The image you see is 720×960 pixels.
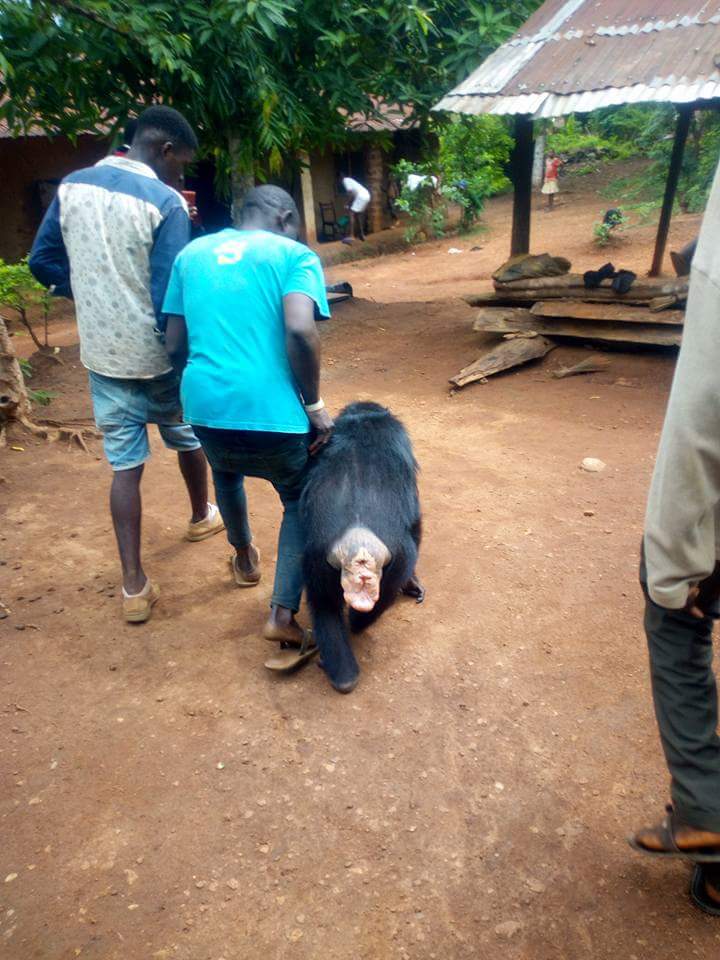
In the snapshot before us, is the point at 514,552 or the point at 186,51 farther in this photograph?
the point at 186,51

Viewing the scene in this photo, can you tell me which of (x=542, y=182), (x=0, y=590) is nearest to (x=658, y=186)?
(x=542, y=182)

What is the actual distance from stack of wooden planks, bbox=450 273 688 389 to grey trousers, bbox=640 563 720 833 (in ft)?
15.2

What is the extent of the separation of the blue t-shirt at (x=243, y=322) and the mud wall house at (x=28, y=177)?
32.2 ft

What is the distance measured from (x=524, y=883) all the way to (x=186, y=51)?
568 cm

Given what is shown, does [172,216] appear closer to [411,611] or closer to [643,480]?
[411,611]

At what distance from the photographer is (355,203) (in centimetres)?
1441

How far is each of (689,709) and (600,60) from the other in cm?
585

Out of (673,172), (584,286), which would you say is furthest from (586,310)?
(673,172)

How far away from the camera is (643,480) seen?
421 centimetres

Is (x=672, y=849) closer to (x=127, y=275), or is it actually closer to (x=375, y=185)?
(x=127, y=275)

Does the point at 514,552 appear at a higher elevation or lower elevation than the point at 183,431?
lower

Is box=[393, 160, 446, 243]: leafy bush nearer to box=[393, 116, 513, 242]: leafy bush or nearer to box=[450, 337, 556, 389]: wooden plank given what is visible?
box=[393, 116, 513, 242]: leafy bush

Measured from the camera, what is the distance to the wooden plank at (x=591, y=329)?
6355 millimetres

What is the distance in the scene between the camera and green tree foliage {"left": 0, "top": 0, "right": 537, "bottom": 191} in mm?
5195
